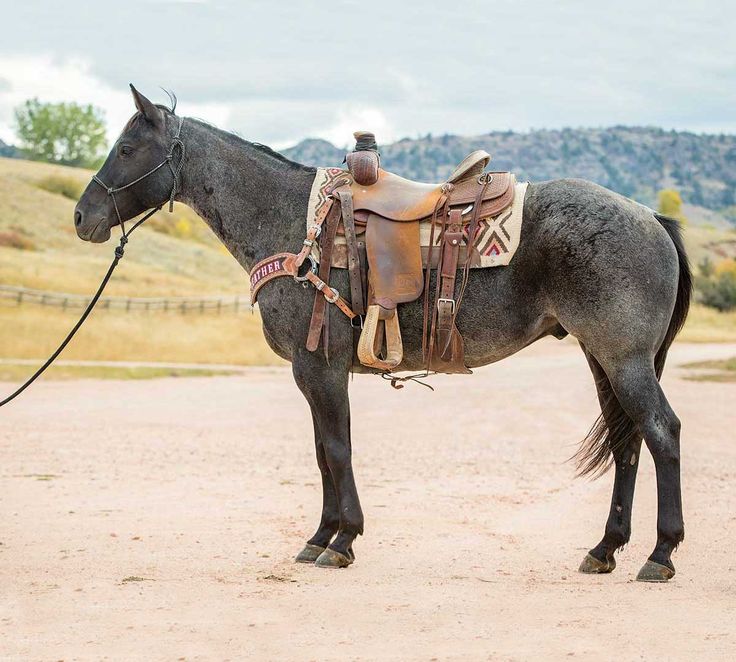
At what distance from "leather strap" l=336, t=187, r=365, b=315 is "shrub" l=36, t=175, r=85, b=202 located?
296ft

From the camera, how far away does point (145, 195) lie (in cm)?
746

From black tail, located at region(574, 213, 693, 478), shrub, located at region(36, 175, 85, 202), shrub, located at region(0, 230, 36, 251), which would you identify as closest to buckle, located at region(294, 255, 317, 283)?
black tail, located at region(574, 213, 693, 478)

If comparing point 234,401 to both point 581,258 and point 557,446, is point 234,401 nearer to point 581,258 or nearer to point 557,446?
point 557,446

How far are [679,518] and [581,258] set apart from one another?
175 centimetres

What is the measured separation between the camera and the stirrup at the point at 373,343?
6.79 m

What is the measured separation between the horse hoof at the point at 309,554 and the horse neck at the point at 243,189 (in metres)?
2.03

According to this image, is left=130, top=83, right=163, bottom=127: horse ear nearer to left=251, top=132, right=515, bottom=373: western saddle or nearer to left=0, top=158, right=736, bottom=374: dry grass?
left=251, top=132, right=515, bottom=373: western saddle

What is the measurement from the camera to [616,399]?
23.6 feet

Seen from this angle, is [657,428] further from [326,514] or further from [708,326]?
[708,326]

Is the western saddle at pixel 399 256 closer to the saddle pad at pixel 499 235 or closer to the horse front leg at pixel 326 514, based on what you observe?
the saddle pad at pixel 499 235

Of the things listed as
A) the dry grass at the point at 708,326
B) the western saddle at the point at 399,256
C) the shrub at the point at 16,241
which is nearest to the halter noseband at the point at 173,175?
the western saddle at the point at 399,256

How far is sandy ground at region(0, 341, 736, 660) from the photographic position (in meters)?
5.36

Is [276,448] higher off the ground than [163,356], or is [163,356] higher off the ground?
[276,448]

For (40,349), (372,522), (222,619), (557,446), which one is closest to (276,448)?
(557,446)
